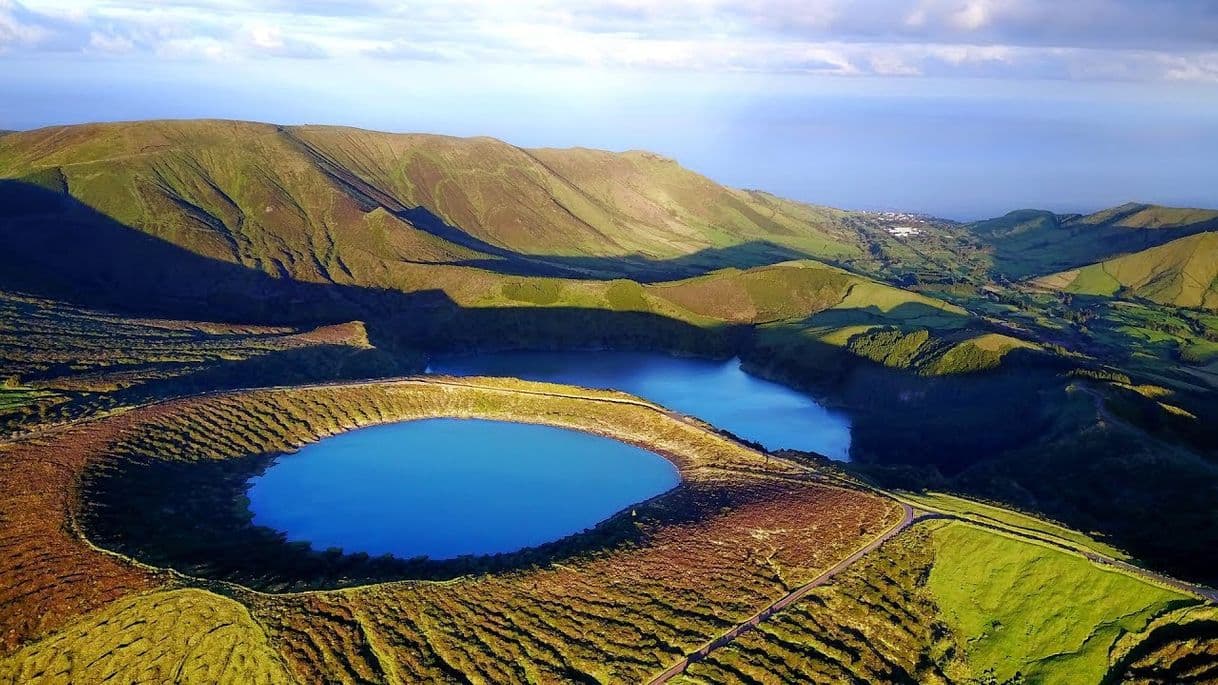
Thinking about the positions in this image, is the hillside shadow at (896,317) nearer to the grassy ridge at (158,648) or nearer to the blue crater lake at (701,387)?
the blue crater lake at (701,387)

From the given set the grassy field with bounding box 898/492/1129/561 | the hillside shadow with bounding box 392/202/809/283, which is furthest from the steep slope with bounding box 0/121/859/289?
the grassy field with bounding box 898/492/1129/561

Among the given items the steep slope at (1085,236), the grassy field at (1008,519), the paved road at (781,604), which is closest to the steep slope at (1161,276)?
the steep slope at (1085,236)

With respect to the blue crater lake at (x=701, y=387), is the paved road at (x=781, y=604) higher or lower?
higher

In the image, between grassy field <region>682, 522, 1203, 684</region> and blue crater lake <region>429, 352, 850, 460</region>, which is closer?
grassy field <region>682, 522, 1203, 684</region>

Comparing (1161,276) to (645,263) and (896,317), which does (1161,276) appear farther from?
(645,263)

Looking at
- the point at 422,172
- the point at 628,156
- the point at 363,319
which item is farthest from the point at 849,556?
the point at 628,156

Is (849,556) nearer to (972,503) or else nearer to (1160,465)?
(972,503)

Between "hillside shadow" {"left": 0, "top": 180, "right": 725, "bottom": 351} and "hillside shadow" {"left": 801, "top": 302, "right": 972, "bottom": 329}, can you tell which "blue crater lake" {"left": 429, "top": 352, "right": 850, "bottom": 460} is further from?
"hillside shadow" {"left": 801, "top": 302, "right": 972, "bottom": 329}
